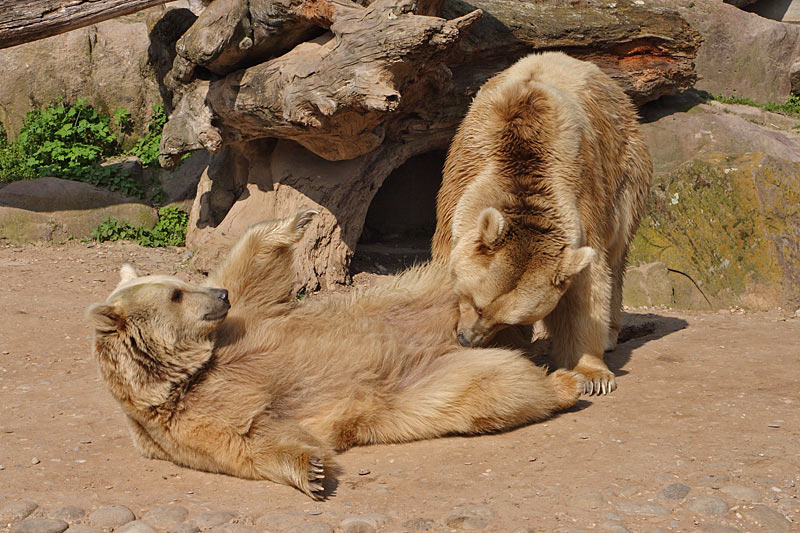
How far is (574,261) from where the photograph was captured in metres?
4.37

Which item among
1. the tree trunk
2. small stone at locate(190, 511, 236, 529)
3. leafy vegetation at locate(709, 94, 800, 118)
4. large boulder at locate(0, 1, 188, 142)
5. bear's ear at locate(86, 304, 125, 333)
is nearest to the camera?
small stone at locate(190, 511, 236, 529)

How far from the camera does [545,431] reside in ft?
13.4

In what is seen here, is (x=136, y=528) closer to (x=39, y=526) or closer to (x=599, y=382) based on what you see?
(x=39, y=526)

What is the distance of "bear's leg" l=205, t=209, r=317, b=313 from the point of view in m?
4.29

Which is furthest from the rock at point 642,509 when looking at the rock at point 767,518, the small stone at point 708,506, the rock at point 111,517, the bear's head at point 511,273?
the rock at point 111,517

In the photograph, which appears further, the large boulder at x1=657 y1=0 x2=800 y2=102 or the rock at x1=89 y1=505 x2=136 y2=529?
the large boulder at x1=657 y1=0 x2=800 y2=102

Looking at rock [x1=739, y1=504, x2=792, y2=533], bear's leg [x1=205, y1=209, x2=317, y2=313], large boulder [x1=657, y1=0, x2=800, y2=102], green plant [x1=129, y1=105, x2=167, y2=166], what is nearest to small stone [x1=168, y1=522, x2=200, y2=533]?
bear's leg [x1=205, y1=209, x2=317, y2=313]

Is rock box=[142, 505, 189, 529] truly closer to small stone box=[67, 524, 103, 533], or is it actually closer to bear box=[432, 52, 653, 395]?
small stone box=[67, 524, 103, 533]

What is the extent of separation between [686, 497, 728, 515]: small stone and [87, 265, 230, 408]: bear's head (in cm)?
218

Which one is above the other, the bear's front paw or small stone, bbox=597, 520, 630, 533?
small stone, bbox=597, 520, 630, 533

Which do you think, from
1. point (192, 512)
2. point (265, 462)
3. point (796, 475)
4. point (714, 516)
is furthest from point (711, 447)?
point (192, 512)

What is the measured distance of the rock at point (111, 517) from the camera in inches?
123

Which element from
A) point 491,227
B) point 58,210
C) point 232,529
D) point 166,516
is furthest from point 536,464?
point 58,210

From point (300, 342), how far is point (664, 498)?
1.90 meters
